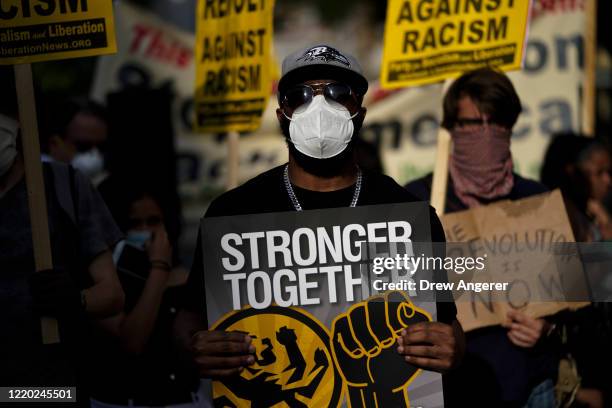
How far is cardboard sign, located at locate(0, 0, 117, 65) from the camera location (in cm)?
365

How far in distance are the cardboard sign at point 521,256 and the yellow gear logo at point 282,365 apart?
3.12 ft

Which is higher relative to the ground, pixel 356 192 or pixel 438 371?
pixel 356 192

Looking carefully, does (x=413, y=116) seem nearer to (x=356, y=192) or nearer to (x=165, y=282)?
(x=165, y=282)

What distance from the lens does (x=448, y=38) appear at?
502cm

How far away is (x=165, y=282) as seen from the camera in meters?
4.50

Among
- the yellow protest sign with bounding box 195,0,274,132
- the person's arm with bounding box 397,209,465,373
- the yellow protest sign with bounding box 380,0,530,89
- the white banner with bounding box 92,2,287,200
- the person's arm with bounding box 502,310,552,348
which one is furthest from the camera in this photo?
the white banner with bounding box 92,2,287,200

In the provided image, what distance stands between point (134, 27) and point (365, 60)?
649cm

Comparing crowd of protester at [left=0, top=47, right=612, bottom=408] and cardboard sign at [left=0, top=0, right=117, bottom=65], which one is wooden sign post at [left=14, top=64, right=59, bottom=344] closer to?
crowd of protester at [left=0, top=47, right=612, bottom=408]

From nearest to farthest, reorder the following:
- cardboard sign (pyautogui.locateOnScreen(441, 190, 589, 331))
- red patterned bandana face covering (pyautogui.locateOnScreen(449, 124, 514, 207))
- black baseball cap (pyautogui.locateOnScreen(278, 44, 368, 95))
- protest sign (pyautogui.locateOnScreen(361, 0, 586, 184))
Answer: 1. black baseball cap (pyautogui.locateOnScreen(278, 44, 368, 95))
2. cardboard sign (pyautogui.locateOnScreen(441, 190, 589, 331))
3. red patterned bandana face covering (pyautogui.locateOnScreen(449, 124, 514, 207))
4. protest sign (pyautogui.locateOnScreen(361, 0, 586, 184))

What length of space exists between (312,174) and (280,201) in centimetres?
13

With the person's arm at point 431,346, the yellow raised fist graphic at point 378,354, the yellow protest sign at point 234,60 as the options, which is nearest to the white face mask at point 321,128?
the yellow raised fist graphic at point 378,354

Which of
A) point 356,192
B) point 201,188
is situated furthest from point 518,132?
point 356,192

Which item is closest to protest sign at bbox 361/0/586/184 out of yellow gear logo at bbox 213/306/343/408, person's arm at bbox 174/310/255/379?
yellow gear logo at bbox 213/306/343/408

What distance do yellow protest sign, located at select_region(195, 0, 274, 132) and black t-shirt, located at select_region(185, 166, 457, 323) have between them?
2.19 meters
